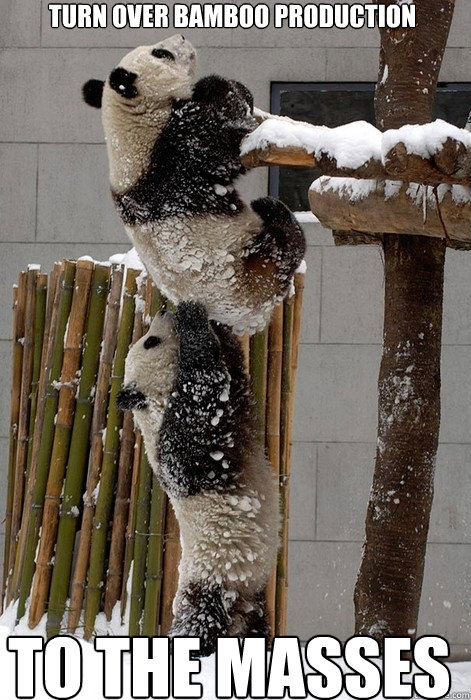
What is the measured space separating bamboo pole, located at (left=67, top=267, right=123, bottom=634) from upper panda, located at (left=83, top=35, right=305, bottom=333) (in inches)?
34.1

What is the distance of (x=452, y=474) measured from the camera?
397cm

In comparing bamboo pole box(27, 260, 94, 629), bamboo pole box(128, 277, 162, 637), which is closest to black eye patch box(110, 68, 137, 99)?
bamboo pole box(27, 260, 94, 629)

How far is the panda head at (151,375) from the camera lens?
5.91 feet

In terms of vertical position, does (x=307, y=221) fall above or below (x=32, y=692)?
above

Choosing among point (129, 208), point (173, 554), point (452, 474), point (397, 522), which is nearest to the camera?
point (129, 208)

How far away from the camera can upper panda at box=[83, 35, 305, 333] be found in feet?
5.69

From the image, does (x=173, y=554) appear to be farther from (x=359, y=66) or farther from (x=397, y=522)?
(x=359, y=66)

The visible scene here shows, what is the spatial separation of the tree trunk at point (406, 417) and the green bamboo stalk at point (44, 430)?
0.88 m

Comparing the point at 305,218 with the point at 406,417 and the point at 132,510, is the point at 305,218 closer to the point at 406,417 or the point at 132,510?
the point at 132,510

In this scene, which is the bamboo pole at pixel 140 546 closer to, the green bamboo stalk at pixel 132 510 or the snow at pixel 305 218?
the green bamboo stalk at pixel 132 510

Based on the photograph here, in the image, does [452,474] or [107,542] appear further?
[452,474]

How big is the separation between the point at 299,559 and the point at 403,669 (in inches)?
81.1

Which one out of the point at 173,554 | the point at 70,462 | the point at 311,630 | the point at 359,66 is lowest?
the point at 311,630

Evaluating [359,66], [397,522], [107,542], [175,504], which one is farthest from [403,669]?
[359,66]
